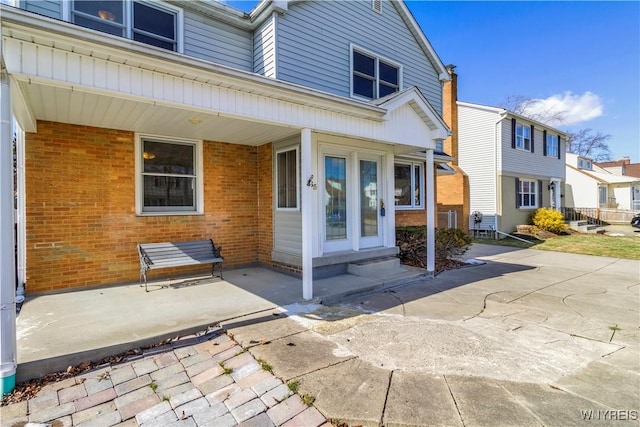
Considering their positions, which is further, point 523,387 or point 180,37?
point 180,37

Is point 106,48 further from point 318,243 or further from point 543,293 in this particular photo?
point 543,293

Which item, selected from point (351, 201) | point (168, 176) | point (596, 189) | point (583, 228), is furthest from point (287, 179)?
point (596, 189)

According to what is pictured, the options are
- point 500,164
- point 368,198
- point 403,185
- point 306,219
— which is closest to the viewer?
point 306,219

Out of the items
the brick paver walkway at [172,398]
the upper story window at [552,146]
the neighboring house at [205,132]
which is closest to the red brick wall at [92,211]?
the neighboring house at [205,132]

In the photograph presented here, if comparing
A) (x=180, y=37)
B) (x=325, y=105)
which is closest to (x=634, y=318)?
(x=325, y=105)

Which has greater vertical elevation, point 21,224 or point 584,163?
point 584,163

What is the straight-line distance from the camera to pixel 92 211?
5887 mm

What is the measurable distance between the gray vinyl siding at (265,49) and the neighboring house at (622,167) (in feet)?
166

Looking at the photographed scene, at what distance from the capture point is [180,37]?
6.85 metres

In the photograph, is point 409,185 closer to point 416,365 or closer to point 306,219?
point 306,219

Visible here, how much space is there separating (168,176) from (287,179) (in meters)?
2.50

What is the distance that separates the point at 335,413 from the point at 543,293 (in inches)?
221

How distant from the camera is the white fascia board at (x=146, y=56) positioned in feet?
9.86

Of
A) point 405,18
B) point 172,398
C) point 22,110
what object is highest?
point 405,18
